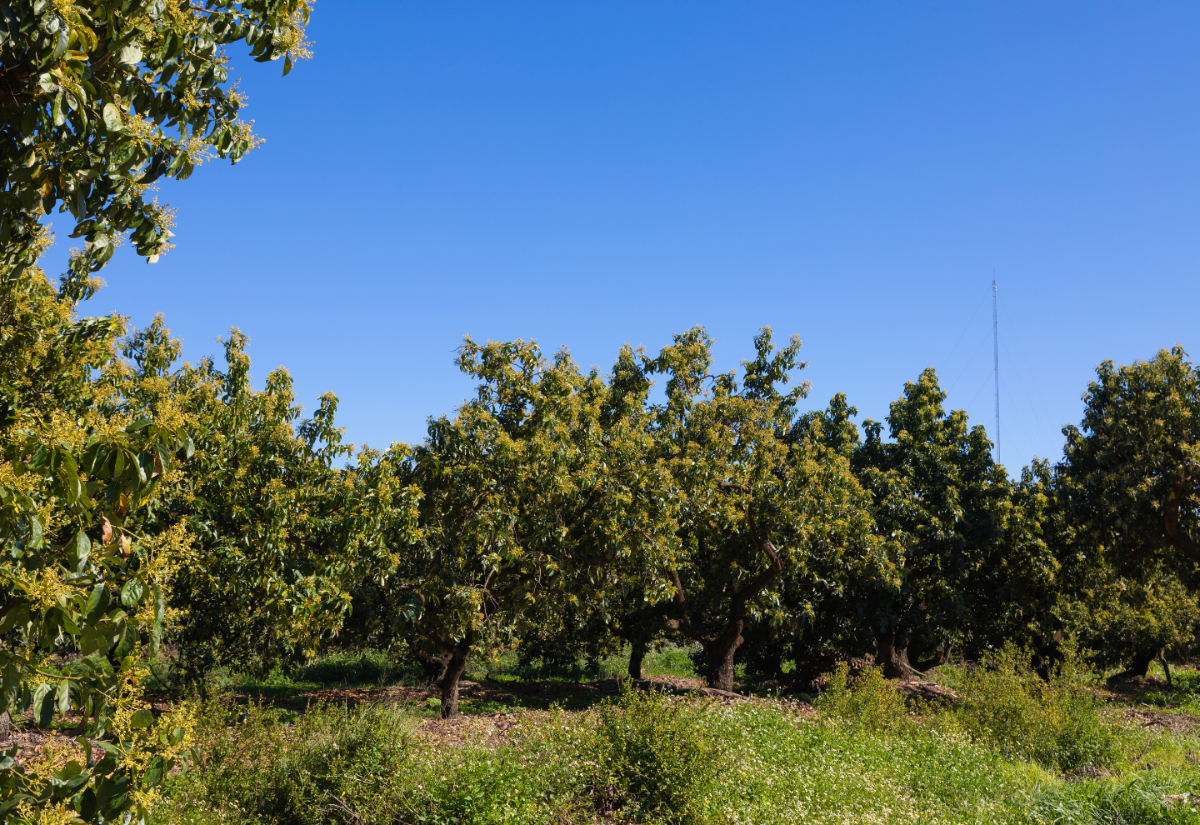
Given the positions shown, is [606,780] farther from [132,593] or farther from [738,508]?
[738,508]

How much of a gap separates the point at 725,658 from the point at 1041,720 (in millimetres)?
6780

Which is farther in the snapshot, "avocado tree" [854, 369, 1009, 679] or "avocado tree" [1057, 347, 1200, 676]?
"avocado tree" [854, 369, 1009, 679]

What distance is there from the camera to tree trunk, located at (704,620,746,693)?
17.1m

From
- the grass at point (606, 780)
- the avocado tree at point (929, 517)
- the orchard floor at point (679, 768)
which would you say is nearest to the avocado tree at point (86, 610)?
the orchard floor at point (679, 768)

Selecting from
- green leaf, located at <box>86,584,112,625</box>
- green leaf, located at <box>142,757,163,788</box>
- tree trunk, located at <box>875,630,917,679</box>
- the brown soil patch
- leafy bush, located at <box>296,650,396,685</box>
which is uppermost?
green leaf, located at <box>86,584,112,625</box>

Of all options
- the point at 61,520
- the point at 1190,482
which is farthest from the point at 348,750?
the point at 1190,482

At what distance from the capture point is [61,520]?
3391 millimetres

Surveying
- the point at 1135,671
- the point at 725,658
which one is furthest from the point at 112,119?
the point at 1135,671

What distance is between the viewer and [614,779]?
807 centimetres

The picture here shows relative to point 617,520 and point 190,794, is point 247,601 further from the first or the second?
point 617,520

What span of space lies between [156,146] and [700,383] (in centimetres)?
1508

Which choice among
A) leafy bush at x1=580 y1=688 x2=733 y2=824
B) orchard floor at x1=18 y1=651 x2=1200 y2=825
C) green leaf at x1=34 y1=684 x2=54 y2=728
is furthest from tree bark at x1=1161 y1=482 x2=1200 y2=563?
green leaf at x1=34 y1=684 x2=54 y2=728

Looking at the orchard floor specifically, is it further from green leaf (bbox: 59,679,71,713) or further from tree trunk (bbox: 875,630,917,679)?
tree trunk (bbox: 875,630,917,679)

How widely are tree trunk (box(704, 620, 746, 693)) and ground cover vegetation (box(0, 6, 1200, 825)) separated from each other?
85 mm
